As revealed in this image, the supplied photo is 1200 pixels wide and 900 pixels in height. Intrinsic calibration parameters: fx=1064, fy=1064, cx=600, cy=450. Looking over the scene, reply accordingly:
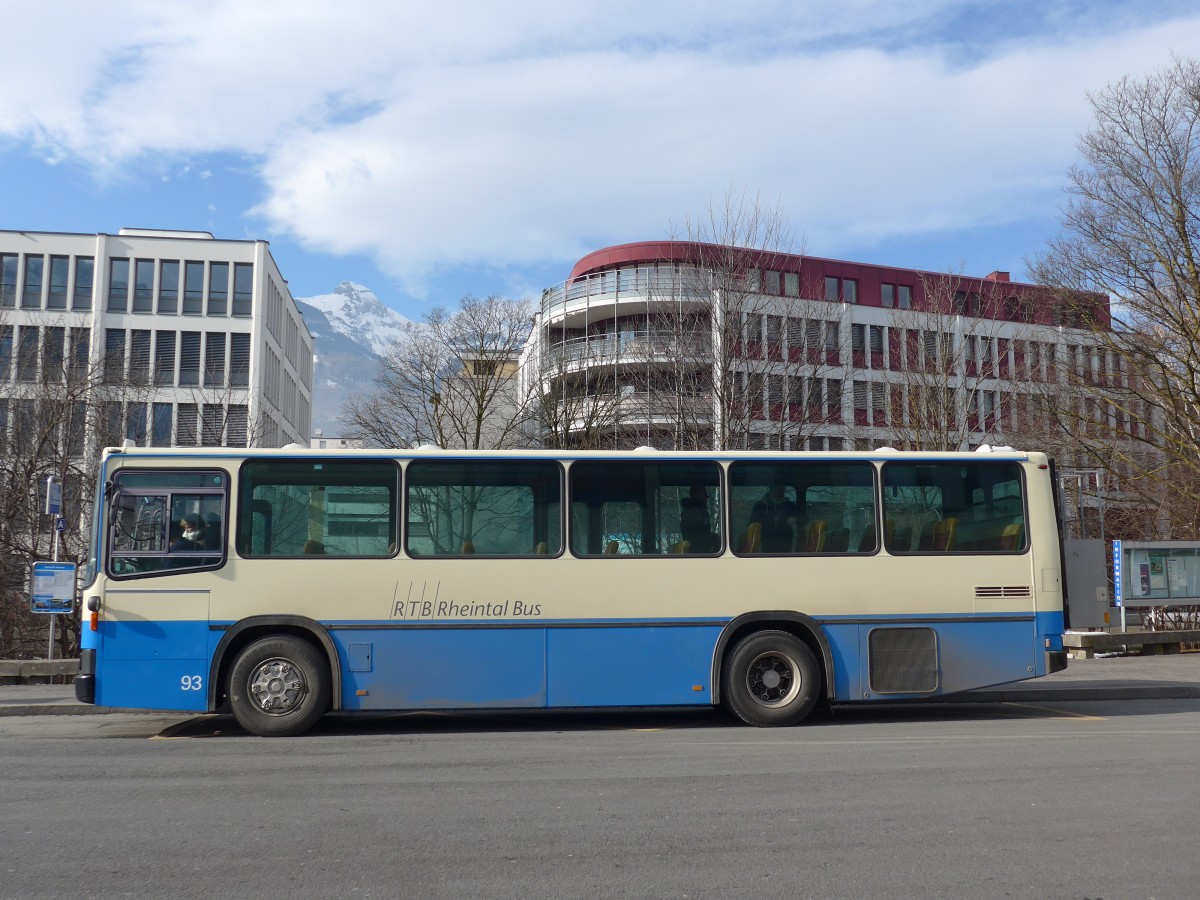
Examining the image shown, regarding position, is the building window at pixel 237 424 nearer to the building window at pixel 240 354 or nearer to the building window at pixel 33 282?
the building window at pixel 240 354

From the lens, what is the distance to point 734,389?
25.9 m

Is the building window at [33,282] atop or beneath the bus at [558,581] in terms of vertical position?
atop

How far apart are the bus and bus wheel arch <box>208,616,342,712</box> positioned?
23 mm

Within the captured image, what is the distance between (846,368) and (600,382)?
304 inches

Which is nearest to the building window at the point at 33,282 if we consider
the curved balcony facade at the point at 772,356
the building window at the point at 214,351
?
Answer: the building window at the point at 214,351

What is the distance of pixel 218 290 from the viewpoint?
5684 cm

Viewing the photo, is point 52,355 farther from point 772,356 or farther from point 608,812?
point 608,812

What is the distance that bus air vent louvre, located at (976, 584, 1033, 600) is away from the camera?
1163 cm

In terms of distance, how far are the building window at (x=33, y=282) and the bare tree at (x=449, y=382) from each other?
988 inches

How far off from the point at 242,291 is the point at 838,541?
51376mm

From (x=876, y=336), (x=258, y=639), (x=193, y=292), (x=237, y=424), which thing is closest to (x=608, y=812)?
(x=258, y=639)

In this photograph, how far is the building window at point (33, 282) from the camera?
179 feet

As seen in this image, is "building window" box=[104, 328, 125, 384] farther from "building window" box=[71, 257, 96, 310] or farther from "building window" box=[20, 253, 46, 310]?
"building window" box=[20, 253, 46, 310]

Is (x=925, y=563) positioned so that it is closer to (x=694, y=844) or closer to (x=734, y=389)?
(x=694, y=844)
